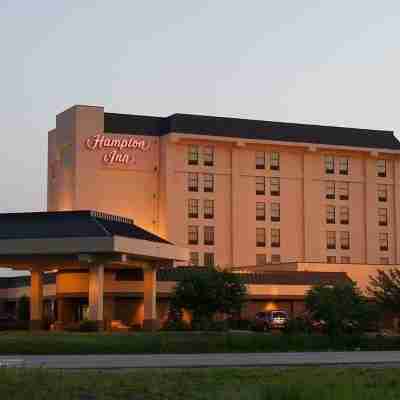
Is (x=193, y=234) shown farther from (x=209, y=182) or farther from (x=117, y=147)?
(x=117, y=147)

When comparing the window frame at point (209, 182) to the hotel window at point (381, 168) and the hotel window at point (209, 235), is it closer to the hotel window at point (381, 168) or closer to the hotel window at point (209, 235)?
the hotel window at point (209, 235)

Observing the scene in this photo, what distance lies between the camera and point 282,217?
4252 inches

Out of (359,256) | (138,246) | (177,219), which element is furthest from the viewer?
(359,256)

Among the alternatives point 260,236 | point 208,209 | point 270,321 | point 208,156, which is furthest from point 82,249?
point 260,236

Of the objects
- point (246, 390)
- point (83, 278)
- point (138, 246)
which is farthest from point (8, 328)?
point (246, 390)

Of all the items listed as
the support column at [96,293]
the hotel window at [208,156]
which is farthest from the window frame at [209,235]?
the support column at [96,293]

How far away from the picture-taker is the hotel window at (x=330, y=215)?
11050 centimetres

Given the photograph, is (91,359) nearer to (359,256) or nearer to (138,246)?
(138,246)

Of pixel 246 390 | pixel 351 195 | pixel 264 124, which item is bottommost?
pixel 246 390

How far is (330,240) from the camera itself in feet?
361

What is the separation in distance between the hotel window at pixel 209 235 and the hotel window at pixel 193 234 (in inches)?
34.0

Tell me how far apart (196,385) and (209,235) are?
77.6 metres

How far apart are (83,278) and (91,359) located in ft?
150

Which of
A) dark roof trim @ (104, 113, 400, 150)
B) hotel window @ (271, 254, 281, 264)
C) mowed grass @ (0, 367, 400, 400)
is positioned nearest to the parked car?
hotel window @ (271, 254, 281, 264)
